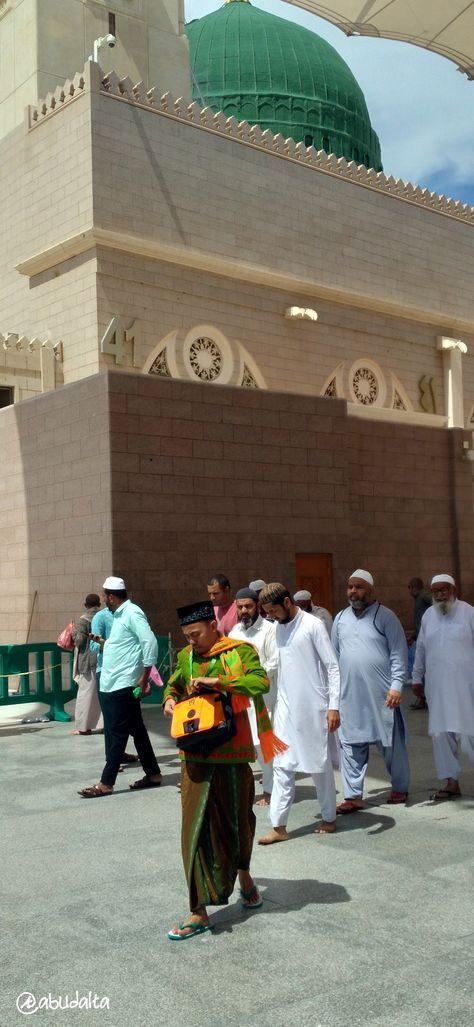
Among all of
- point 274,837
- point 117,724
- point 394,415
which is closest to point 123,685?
point 117,724

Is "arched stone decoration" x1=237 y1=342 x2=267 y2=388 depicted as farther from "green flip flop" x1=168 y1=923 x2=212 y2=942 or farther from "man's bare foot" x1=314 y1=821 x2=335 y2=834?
"green flip flop" x1=168 y1=923 x2=212 y2=942

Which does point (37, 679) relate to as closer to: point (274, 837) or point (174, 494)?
point (174, 494)

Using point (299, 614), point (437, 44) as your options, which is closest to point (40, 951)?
point (299, 614)

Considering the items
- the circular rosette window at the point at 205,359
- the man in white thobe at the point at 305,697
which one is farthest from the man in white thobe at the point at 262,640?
the circular rosette window at the point at 205,359

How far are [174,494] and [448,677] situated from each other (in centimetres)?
754

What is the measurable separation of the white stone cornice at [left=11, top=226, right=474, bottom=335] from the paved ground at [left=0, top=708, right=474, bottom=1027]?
12.8 metres

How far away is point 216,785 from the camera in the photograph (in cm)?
472

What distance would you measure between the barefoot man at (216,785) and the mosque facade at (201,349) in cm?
896

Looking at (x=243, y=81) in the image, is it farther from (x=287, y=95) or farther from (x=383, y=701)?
(x=383, y=701)

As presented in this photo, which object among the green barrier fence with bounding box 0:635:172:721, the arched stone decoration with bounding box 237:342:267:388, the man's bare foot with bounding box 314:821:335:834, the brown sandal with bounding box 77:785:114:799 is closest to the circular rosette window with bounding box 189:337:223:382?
the arched stone decoration with bounding box 237:342:267:388

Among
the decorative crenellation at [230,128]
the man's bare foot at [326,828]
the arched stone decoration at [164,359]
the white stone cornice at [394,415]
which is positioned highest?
the decorative crenellation at [230,128]

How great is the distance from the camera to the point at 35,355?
18656 millimetres

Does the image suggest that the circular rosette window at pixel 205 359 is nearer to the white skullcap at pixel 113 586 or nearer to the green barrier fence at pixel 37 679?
the green barrier fence at pixel 37 679

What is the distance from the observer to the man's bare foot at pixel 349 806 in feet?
22.5
